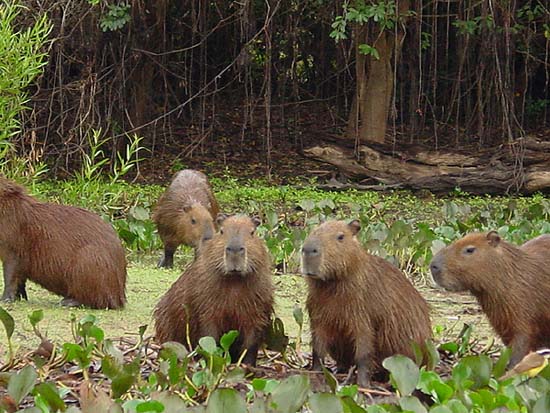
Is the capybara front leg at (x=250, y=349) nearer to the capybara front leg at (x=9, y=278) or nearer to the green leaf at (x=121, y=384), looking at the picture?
the green leaf at (x=121, y=384)

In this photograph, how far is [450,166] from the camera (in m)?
12.9

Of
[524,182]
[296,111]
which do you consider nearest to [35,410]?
[524,182]

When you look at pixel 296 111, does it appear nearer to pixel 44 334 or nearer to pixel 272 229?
pixel 272 229

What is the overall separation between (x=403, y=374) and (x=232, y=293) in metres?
1.02

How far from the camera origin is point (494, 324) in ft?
16.5

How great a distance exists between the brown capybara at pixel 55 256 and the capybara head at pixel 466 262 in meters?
1.92

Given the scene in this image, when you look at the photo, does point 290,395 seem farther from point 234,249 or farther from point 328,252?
point 234,249

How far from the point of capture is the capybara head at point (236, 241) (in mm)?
4578

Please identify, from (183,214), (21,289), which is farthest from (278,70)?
(21,289)

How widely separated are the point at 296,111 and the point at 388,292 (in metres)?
11.5

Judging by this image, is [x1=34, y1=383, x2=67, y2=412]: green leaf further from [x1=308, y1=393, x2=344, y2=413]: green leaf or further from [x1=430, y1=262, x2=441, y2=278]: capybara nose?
[x1=430, y1=262, x2=441, y2=278]: capybara nose

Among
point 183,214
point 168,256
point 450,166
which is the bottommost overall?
point 450,166

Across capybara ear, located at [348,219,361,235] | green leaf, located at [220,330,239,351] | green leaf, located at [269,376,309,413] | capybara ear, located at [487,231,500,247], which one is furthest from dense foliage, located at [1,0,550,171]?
green leaf, located at [269,376,309,413]

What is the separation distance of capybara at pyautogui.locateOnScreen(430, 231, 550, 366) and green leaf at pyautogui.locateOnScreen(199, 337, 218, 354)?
113 centimetres
